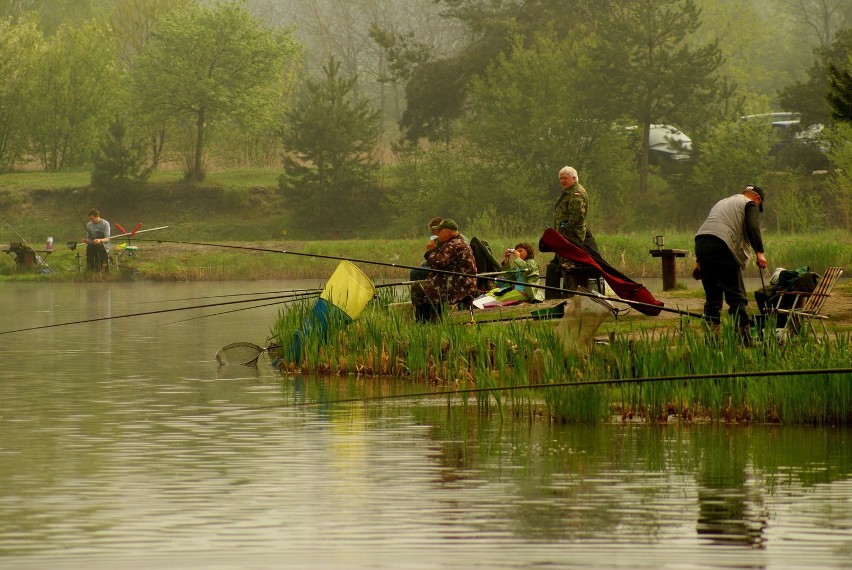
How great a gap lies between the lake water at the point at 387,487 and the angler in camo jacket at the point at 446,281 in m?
1.71

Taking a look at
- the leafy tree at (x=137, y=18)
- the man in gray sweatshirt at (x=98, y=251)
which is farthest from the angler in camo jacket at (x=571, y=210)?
the leafy tree at (x=137, y=18)

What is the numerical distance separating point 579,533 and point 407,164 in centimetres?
5126

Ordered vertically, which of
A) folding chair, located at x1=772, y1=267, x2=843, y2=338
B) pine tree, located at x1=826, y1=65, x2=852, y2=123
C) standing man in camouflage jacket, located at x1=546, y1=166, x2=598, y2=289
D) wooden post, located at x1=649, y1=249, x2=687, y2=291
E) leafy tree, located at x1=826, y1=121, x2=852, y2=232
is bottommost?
folding chair, located at x1=772, y1=267, x2=843, y2=338

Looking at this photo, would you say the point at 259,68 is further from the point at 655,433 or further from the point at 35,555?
the point at 35,555

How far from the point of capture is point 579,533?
8.29m

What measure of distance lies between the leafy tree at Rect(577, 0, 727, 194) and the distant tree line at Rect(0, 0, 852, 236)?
7cm

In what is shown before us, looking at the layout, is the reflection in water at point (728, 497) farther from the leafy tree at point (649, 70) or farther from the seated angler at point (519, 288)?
the leafy tree at point (649, 70)

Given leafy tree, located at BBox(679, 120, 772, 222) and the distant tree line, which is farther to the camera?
the distant tree line

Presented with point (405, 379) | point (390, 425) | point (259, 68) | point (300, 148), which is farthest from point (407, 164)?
point (390, 425)

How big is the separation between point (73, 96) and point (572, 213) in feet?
167

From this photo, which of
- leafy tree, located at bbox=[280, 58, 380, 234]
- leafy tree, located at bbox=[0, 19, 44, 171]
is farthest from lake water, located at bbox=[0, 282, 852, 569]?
leafy tree, located at bbox=[0, 19, 44, 171]

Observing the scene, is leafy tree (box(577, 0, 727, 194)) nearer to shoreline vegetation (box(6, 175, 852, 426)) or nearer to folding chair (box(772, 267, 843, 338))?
shoreline vegetation (box(6, 175, 852, 426))

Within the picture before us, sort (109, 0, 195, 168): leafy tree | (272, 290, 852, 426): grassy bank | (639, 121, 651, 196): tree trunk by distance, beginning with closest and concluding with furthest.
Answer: (272, 290, 852, 426): grassy bank < (639, 121, 651, 196): tree trunk < (109, 0, 195, 168): leafy tree

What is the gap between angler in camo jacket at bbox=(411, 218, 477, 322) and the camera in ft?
58.9
